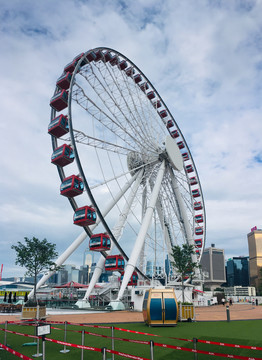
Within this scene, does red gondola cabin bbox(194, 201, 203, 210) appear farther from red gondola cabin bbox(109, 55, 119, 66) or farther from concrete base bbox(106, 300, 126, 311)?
red gondola cabin bbox(109, 55, 119, 66)

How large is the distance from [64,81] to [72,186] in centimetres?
1113

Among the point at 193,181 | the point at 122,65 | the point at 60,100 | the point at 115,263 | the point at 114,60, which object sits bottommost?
the point at 115,263

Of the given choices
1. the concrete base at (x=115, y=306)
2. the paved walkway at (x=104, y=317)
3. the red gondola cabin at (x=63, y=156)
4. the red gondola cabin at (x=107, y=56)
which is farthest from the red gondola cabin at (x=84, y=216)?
the red gondola cabin at (x=107, y=56)

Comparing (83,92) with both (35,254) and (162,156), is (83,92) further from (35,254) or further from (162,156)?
(35,254)

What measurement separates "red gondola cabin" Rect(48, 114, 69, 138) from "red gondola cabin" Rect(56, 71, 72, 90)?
4.20 meters

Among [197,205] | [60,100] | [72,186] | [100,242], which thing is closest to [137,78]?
[60,100]

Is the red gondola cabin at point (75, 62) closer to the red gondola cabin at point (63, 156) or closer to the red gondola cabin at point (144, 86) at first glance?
the red gondola cabin at point (63, 156)

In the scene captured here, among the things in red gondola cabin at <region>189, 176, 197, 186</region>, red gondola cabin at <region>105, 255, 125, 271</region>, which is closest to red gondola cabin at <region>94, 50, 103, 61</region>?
red gondola cabin at <region>105, 255, 125, 271</region>

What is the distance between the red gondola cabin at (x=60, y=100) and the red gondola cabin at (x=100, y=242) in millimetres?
12904

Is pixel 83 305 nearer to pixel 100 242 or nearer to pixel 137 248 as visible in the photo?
pixel 100 242

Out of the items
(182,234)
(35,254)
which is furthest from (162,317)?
(182,234)

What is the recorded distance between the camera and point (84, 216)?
27234 mm

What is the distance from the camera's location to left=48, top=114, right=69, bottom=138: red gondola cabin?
2869 centimetres

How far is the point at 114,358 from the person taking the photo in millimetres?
8695
